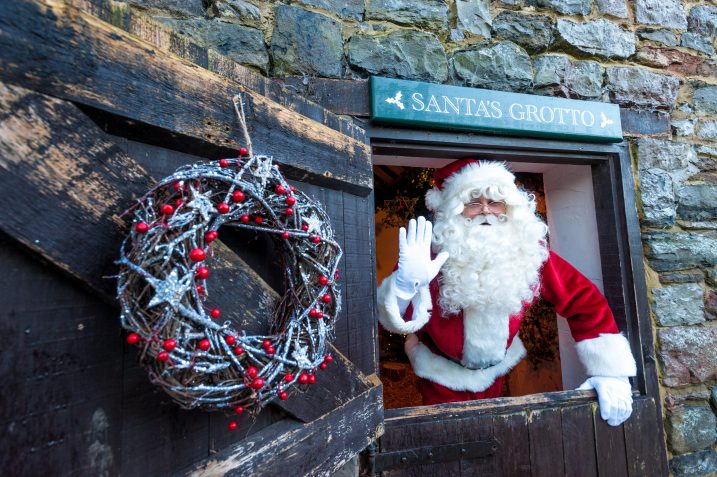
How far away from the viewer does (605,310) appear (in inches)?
81.7

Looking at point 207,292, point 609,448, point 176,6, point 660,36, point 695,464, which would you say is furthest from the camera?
point 660,36

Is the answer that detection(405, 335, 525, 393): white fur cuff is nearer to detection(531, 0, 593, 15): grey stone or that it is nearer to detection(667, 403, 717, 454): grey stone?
→ detection(667, 403, 717, 454): grey stone

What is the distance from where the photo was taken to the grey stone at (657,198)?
2.10 metres

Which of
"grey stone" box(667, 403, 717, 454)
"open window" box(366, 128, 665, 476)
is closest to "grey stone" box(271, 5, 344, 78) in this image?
"open window" box(366, 128, 665, 476)

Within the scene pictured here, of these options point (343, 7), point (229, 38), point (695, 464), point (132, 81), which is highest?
point (343, 7)

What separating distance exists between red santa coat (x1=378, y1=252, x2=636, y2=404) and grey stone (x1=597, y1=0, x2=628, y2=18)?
1.23 meters

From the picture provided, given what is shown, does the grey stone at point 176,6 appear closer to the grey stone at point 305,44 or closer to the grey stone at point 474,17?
the grey stone at point 305,44

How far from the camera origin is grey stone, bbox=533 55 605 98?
79.8 inches

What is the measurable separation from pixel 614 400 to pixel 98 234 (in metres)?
2.03

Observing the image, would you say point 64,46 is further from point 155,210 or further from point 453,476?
point 453,476

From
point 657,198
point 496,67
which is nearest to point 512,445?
point 657,198

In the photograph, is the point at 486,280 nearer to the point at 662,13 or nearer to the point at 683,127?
the point at 683,127

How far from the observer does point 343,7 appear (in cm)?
178

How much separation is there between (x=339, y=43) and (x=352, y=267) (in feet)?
2.98
